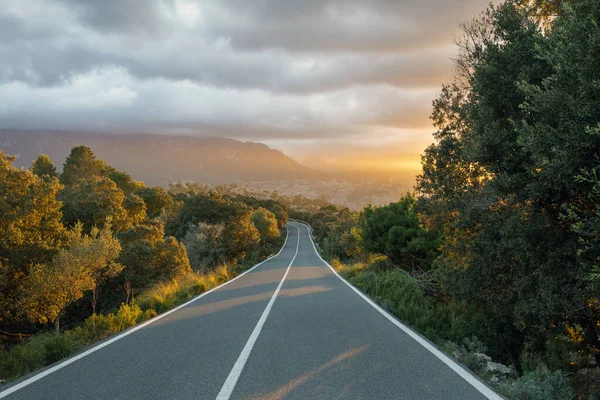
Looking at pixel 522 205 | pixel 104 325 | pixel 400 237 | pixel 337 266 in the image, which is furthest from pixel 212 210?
pixel 522 205

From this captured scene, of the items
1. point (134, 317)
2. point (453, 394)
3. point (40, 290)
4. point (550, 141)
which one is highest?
point (550, 141)

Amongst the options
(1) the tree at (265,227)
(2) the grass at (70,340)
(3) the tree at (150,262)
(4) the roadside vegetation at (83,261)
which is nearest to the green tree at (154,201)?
(1) the tree at (265,227)

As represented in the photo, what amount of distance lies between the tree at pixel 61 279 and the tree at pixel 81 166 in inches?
1977

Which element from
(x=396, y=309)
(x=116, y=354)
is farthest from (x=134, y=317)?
(x=396, y=309)

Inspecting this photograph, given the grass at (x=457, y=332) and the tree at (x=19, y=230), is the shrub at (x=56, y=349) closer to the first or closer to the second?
the grass at (x=457, y=332)

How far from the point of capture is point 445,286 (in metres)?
12.1

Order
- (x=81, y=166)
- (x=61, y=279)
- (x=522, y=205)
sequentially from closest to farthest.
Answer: (x=522, y=205)
(x=61, y=279)
(x=81, y=166)

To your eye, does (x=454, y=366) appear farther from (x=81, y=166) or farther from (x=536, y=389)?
(x=81, y=166)

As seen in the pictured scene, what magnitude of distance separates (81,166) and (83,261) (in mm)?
54651

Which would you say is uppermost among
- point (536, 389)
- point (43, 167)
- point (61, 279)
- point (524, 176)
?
point (43, 167)

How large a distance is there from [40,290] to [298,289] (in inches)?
376

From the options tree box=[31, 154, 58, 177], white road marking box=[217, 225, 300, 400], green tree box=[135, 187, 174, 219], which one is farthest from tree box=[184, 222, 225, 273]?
tree box=[31, 154, 58, 177]

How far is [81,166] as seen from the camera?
213 feet

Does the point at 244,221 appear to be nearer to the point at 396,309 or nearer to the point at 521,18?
the point at 396,309
